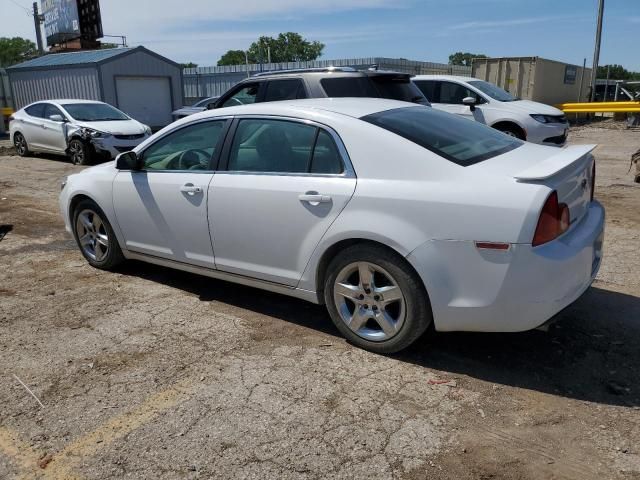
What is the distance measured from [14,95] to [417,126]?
26.2m

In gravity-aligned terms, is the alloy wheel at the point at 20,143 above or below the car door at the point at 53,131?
→ below

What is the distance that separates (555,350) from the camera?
144 inches

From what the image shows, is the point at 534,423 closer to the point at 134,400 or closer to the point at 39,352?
the point at 134,400

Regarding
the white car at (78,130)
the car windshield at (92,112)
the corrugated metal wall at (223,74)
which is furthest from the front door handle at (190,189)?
the corrugated metal wall at (223,74)

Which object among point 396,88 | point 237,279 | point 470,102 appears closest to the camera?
point 237,279

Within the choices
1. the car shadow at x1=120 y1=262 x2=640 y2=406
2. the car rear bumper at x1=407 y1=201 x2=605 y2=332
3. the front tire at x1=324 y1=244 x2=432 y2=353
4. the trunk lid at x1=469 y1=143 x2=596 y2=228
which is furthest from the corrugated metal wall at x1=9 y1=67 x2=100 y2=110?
A: the car rear bumper at x1=407 y1=201 x2=605 y2=332

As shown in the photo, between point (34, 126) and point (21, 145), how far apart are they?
1189 mm

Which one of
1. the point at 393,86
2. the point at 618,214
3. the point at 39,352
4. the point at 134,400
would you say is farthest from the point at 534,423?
the point at 393,86

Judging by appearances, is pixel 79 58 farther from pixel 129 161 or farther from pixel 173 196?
pixel 173 196

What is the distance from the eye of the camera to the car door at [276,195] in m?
3.64

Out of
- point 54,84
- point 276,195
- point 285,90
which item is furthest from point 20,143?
point 276,195

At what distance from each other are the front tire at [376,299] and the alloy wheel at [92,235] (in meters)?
2.61

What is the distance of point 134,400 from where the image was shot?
3.23 meters

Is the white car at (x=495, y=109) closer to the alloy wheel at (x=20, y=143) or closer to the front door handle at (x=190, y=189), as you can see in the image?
the front door handle at (x=190, y=189)
